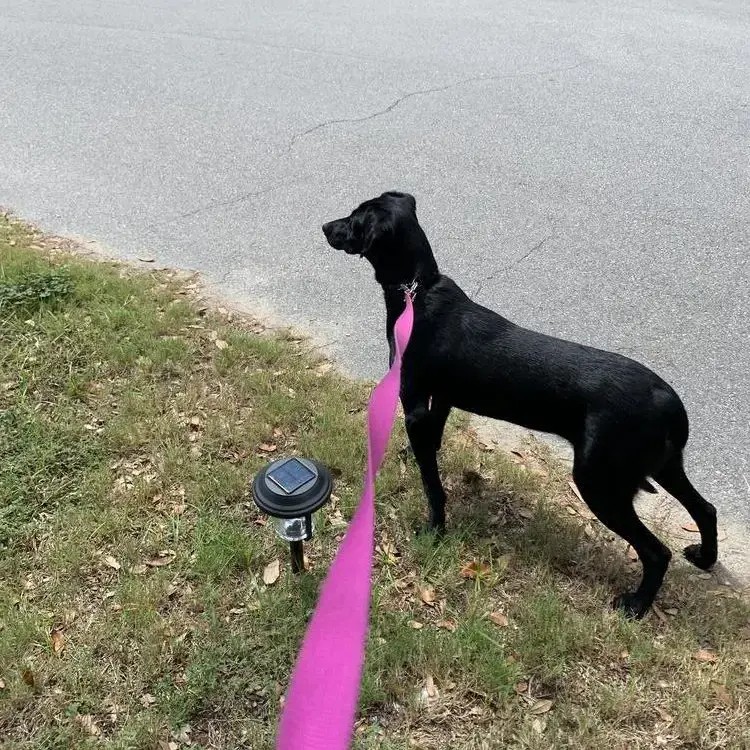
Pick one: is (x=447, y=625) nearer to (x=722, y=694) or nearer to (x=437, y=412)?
(x=437, y=412)

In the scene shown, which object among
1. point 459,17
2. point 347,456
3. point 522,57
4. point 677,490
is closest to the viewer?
point 677,490

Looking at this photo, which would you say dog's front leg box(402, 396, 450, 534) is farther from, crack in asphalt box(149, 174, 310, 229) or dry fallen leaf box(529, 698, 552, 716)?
crack in asphalt box(149, 174, 310, 229)

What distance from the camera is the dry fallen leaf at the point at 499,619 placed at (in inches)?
109

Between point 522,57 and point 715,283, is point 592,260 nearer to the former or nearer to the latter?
point 715,283

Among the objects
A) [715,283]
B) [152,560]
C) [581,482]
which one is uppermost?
[581,482]

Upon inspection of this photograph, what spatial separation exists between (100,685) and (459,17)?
31.5ft

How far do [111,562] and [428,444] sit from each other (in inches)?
55.5

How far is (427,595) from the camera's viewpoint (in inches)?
113

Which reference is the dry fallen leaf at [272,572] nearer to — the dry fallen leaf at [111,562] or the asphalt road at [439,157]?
the dry fallen leaf at [111,562]

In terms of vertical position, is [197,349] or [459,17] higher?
[459,17]

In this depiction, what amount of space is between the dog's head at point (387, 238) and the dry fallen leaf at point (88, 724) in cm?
189

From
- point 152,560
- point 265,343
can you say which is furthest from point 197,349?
point 152,560

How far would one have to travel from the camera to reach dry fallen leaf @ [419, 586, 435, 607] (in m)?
2.86

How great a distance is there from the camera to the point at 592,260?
5.13 meters
